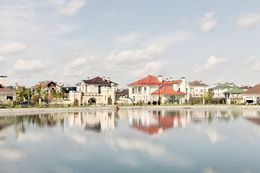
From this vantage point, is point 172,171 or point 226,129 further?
point 226,129

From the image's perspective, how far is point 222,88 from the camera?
130 m

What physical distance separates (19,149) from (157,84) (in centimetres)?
7278

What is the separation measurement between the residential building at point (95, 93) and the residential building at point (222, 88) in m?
46.2

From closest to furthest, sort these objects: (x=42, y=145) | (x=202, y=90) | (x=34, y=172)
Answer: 1. (x=34, y=172)
2. (x=42, y=145)
3. (x=202, y=90)

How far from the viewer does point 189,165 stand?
67.8ft

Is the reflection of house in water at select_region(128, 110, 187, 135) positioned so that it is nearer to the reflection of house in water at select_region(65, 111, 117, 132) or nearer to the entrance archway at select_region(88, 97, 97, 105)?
the reflection of house in water at select_region(65, 111, 117, 132)

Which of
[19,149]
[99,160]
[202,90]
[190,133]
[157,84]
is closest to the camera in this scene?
[99,160]

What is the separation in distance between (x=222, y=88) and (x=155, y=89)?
42.2 m

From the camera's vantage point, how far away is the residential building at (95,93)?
86.9 m

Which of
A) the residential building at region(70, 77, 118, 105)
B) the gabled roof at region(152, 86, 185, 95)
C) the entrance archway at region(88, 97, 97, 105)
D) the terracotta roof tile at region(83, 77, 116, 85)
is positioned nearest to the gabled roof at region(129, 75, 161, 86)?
the gabled roof at region(152, 86, 185, 95)

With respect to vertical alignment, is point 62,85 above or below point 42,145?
above

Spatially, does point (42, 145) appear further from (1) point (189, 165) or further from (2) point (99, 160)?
(1) point (189, 165)

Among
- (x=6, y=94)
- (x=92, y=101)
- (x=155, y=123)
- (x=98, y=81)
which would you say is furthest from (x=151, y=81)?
(x=155, y=123)

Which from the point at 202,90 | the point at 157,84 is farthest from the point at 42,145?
the point at 202,90
